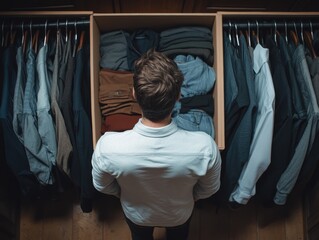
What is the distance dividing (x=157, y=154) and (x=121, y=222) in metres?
1.05

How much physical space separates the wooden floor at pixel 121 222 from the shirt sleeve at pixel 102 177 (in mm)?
690

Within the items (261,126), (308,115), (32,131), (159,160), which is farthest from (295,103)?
(32,131)

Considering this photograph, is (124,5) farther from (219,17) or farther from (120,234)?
(120,234)

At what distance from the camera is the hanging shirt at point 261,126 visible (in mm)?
1393

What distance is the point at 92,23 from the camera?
58.4 inches

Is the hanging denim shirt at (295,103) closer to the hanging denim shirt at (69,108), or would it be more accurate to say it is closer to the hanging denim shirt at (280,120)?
the hanging denim shirt at (280,120)

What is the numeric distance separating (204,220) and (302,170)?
617mm

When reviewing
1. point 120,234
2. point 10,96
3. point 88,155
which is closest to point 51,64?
point 10,96

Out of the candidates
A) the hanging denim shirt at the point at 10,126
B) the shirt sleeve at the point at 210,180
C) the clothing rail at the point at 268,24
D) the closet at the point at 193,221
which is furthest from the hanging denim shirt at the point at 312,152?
the hanging denim shirt at the point at 10,126

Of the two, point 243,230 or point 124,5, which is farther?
point 243,230

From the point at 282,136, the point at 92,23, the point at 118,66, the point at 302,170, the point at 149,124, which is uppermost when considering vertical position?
the point at 92,23

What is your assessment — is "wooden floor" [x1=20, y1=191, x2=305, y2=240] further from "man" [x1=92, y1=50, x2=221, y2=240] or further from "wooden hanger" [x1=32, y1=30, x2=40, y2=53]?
"wooden hanger" [x1=32, y1=30, x2=40, y2=53]

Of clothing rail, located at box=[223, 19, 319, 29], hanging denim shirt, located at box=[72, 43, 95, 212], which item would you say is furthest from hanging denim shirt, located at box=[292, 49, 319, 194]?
hanging denim shirt, located at box=[72, 43, 95, 212]

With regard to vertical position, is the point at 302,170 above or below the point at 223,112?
below
